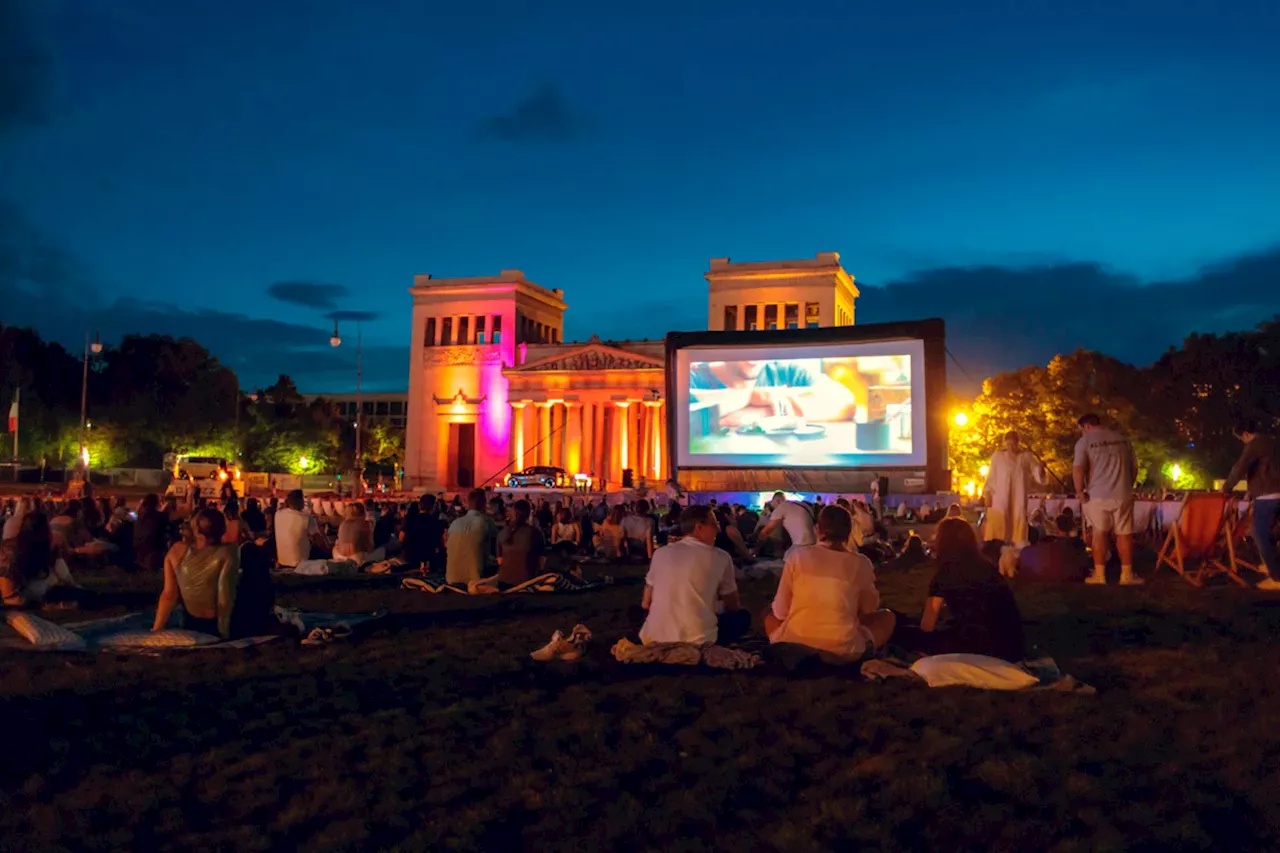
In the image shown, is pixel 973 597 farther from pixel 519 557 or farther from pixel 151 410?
pixel 151 410

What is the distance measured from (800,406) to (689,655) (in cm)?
2361

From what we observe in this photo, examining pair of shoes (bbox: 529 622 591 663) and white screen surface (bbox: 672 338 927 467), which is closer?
pair of shoes (bbox: 529 622 591 663)

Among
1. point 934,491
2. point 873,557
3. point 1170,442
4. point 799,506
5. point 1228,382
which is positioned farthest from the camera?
point 1170,442

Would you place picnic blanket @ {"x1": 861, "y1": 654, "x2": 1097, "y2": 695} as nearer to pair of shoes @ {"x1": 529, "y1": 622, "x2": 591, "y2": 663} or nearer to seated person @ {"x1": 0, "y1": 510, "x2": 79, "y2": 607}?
pair of shoes @ {"x1": 529, "y1": 622, "x2": 591, "y2": 663}

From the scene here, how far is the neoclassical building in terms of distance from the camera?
2409 inches

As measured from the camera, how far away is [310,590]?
43.4ft

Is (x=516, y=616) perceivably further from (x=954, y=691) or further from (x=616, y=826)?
(x=616, y=826)

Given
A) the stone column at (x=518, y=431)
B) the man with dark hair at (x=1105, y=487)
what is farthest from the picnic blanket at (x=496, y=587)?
the stone column at (x=518, y=431)

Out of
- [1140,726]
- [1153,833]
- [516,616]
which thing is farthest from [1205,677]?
[516,616]

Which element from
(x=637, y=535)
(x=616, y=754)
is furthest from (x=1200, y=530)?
(x=616, y=754)

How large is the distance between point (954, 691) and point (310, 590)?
8731mm

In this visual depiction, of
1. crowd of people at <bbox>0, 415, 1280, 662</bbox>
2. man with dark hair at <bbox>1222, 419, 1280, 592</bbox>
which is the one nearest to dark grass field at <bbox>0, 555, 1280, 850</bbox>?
crowd of people at <bbox>0, 415, 1280, 662</bbox>

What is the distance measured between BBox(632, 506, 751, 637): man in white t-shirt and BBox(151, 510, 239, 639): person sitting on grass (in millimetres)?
3411

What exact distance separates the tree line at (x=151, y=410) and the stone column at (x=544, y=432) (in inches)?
756
